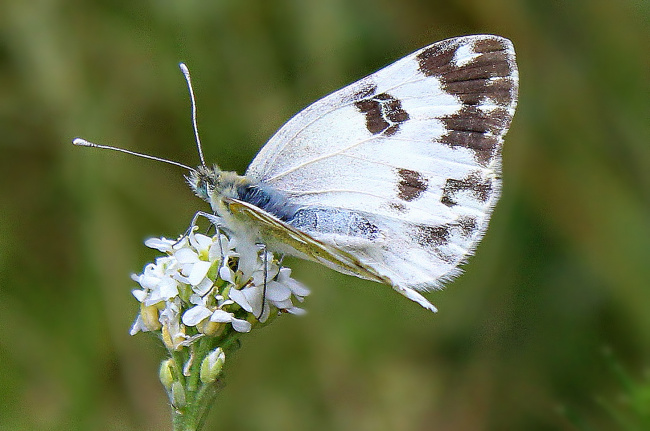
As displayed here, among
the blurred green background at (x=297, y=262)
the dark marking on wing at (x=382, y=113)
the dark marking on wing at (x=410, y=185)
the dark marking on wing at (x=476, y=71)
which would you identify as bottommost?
the blurred green background at (x=297, y=262)

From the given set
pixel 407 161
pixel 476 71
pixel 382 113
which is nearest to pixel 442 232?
pixel 407 161

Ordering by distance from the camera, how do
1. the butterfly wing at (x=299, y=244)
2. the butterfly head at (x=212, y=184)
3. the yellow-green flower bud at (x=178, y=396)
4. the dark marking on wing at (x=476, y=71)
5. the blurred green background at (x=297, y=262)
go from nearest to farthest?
the yellow-green flower bud at (x=178, y=396)
the butterfly wing at (x=299, y=244)
the butterfly head at (x=212, y=184)
the dark marking on wing at (x=476, y=71)
the blurred green background at (x=297, y=262)

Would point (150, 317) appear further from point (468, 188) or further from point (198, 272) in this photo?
point (468, 188)

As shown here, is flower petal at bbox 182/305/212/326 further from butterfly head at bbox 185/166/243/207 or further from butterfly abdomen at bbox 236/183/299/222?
butterfly abdomen at bbox 236/183/299/222

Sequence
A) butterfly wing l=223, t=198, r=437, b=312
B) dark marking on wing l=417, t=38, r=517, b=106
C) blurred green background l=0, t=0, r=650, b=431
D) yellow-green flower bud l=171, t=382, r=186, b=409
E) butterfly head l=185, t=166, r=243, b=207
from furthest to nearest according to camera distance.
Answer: blurred green background l=0, t=0, r=650, b=431 < dark marking on wing l=417, t=38, r=517, b=106 < butterfly head l=185, t=166, r=243, b=207 < butterfly wing l=223, t=198, r=437, b=312 < yellow-green flower bud l=171, t=382, r=186, b=409

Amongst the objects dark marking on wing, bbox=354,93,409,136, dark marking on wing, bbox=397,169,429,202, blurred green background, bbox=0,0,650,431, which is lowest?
blurred green background, bbox=0,0,650,431

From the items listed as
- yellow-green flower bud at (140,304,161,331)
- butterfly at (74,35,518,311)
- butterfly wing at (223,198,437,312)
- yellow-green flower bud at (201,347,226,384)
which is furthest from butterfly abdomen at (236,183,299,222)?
yellow-green flower bud at (201,347,226,384)

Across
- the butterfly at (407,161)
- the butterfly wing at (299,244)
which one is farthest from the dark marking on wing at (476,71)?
the butterfly wing at (299,244)

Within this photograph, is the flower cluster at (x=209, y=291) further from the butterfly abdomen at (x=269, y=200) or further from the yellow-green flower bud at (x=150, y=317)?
the butterfly abdomen at (x=269, y=200)
